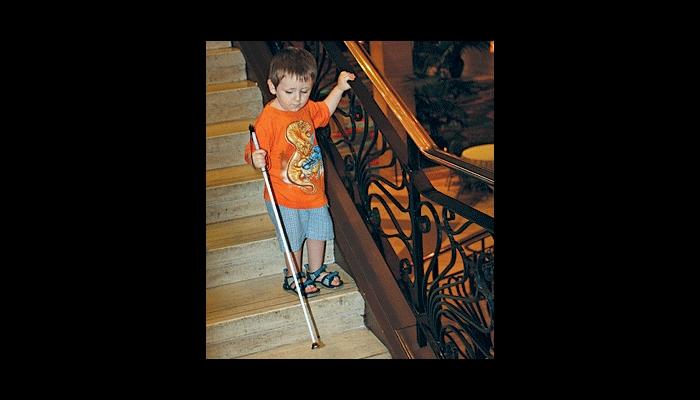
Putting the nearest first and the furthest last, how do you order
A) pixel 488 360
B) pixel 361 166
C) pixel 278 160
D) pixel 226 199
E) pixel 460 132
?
1. pixel 488 360
2. pixel 278 160
3. pixel 361 166
4. pixel 226 199
5. pixel 460 132

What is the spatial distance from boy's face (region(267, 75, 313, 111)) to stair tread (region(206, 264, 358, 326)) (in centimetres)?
87

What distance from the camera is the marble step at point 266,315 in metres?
3.35

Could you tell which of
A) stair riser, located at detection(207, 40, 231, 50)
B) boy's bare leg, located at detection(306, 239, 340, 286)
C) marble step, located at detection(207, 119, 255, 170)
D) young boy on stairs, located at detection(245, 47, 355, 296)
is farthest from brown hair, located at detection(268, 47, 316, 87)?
stair riser, located at detection(207, 40, 231, 50)

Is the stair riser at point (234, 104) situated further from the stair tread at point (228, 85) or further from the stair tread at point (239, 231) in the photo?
the stair tread at point (239, 231)

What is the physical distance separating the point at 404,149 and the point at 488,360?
0.91m

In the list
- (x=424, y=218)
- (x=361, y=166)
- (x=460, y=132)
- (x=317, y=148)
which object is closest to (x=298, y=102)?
(x=317, y=148)

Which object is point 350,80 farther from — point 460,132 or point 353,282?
point 460,132

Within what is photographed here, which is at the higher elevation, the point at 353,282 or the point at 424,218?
the point at 424,218

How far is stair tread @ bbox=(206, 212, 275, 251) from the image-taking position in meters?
3.64

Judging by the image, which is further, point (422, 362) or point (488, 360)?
point (422, 362)

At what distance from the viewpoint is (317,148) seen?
11.2 ft

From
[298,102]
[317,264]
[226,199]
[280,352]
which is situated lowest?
[280,352]

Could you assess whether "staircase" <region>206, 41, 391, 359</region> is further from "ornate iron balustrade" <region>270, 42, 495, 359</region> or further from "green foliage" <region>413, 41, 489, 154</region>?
"green foliage" <region>413, 41, 489, 154</region>

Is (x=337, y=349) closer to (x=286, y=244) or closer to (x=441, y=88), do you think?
(x=286, y=244)
